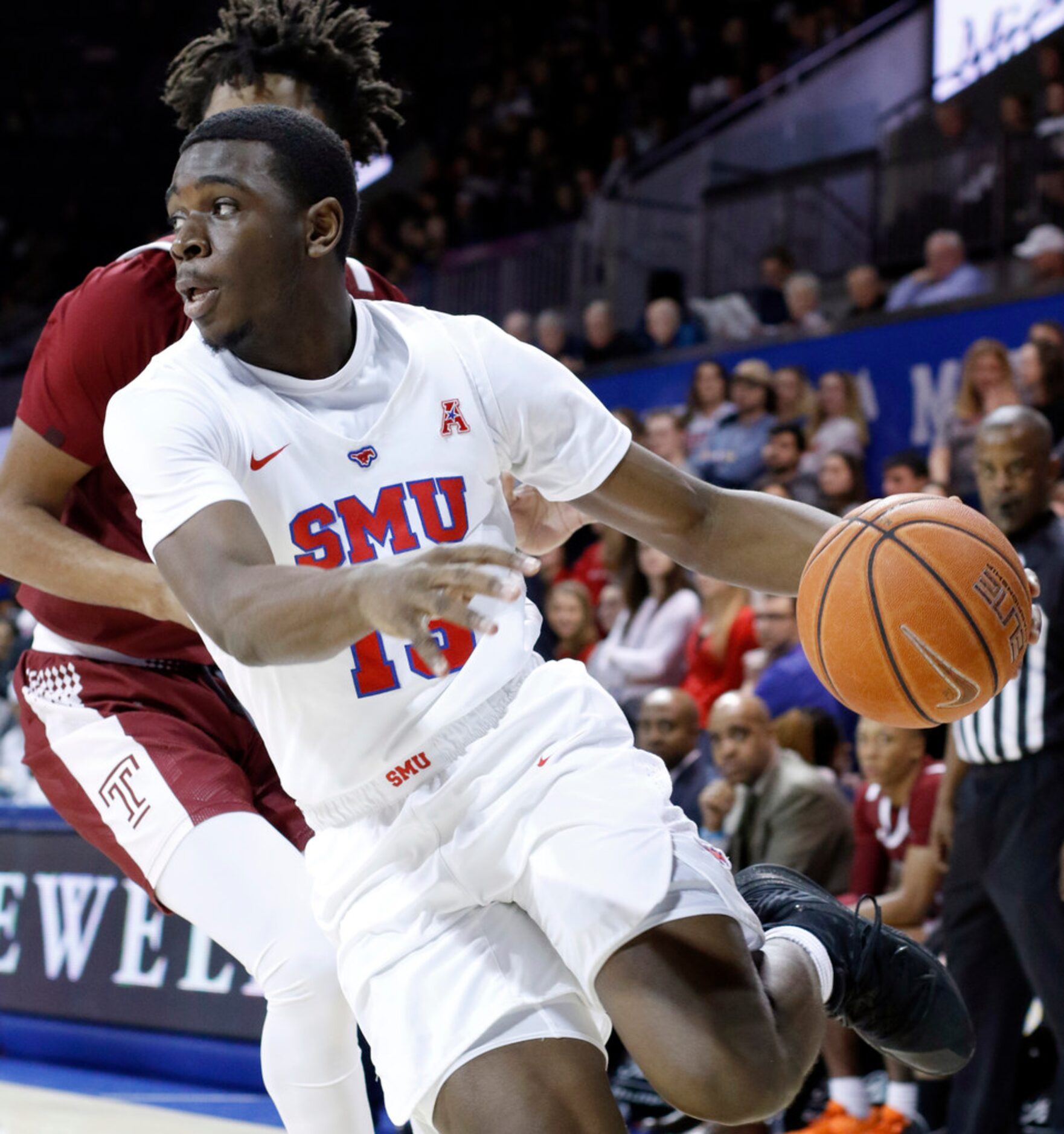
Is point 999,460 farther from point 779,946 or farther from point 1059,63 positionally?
point 1059,63

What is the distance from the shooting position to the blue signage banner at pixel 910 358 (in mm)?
7992

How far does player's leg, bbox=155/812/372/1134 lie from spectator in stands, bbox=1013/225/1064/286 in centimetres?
611

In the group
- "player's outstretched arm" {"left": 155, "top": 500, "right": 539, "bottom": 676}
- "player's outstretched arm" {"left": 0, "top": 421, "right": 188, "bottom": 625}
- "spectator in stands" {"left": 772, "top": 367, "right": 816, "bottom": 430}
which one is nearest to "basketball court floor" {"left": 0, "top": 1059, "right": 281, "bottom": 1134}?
"player's outstretched arm" {"left": 0, "top": 421, "right": 188, "bottom": 625}

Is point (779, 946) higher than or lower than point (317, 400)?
lower

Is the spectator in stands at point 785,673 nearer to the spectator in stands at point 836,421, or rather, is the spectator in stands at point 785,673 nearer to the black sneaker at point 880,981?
the spectator in stands at point 836,421

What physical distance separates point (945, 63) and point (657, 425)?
15.2 ft

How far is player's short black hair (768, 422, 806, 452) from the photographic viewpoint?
7.90 meters

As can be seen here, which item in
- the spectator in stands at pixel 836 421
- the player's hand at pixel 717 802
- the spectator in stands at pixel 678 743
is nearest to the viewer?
the player's hand at pixel 717 802

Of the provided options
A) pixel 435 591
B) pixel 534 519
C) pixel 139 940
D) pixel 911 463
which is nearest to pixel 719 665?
pixel 911 463

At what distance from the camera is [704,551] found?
2.86 m

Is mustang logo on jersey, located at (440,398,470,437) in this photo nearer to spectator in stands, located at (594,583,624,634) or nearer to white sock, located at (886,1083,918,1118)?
white sock, located at (886,1083,918,1118)

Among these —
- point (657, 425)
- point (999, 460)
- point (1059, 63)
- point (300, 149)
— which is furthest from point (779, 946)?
point (1059, 63)

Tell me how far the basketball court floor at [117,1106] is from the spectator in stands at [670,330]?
18.6 feet

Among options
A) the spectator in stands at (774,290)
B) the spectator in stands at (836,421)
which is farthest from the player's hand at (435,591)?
the spectator in stands at (774,290)
